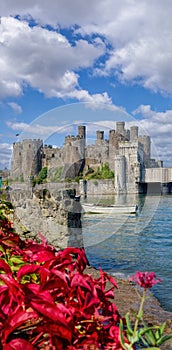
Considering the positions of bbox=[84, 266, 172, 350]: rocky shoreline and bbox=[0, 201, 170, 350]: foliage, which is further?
bbox=[84, 266, 172, 350]: rocky shoreline

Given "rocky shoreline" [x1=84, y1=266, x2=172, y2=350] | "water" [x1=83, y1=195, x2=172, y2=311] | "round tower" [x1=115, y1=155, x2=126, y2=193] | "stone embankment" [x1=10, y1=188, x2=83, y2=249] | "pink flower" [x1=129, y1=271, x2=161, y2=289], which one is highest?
"round tower" [x1=115, y1=155, x2=126, y2=193]

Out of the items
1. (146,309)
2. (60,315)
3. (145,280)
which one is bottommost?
(146,309)

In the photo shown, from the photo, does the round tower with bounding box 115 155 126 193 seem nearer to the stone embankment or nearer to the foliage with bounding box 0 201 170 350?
the stone embankment

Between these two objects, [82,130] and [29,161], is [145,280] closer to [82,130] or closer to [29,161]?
[82,130]

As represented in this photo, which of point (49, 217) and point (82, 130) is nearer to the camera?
point (49, 217)

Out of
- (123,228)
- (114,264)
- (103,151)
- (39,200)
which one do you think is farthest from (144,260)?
(123,228)

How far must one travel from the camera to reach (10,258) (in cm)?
226

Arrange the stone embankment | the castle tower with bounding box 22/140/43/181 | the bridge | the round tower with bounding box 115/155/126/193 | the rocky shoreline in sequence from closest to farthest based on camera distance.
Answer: the rocky shoreline, the stone embankment, the castle tower with bounding box 22/140/43/181, the round tower with bounding box 115/155/126/193, the bridge

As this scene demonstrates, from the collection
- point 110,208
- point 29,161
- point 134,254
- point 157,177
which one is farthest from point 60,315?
point 157,177

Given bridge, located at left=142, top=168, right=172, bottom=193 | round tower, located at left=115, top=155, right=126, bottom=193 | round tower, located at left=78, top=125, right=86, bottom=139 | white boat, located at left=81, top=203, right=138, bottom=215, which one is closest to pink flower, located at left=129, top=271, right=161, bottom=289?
round tower, located at left=78, top=125, right=86, bottom=139

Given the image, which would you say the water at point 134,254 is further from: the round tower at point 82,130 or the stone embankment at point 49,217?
the round tower at point 82,130

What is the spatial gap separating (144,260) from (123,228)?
34.7 feet

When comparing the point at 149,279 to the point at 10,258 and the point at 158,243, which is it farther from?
the point at 158,243

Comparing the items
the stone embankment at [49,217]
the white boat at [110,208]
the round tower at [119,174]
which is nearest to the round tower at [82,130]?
the stone embankment at [49,217]
